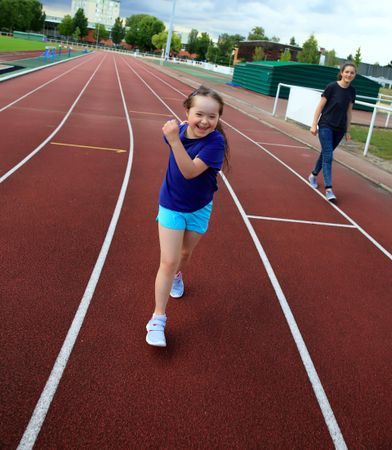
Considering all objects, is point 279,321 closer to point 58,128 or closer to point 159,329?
point 159,329

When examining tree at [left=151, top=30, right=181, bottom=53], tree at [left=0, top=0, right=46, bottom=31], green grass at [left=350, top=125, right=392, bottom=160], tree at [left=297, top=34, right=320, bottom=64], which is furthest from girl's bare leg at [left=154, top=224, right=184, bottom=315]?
tree at [left=151, top=30, right=181, bottom=53]

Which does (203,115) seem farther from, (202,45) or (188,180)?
(202,45)

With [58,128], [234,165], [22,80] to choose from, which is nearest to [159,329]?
[234,165]

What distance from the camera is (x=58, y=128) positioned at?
10766mm

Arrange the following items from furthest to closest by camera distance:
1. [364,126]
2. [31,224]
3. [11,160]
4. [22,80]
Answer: [22,80]
[364,126]
[11,160]
[31,224]

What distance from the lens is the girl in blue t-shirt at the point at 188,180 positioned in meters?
2.72

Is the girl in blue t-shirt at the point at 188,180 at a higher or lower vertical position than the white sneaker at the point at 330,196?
higher

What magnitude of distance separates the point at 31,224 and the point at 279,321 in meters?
3.06

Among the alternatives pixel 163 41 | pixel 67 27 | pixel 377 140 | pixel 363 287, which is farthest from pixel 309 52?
pixel 67 27

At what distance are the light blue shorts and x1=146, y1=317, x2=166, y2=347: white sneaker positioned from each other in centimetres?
72

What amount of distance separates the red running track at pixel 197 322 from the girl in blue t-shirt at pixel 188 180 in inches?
18.5

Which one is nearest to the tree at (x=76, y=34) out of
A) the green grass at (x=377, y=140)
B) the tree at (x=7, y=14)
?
the tree at (x=7, y=14)

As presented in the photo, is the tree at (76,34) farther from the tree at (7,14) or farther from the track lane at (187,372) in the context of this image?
the track lane at (187,372)

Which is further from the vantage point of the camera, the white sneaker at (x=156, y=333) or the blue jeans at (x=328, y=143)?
the blue jeans at (x=328, y=143)
